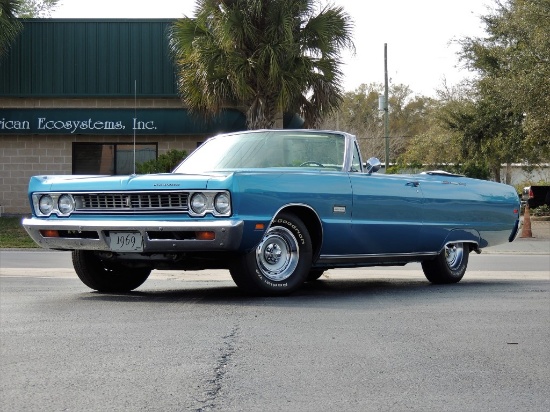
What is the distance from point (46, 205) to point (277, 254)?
2.24 meters

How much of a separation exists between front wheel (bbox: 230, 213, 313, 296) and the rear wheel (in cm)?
147

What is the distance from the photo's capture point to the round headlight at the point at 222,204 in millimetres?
8953

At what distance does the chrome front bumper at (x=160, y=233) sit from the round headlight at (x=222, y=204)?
12cm

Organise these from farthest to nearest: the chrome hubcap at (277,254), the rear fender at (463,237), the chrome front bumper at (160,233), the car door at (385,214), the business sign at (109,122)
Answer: the business sign at (109,122)
the rear fender at (463,237)
the car door at (385,214)
the chrome hubcap at (277,254)
the chrome front bumper at (160,233)

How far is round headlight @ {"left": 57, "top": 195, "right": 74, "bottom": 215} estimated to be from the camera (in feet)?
31.6

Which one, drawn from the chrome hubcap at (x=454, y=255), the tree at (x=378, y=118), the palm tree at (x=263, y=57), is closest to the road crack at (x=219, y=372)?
the chrome hubcap at (x=454, y=255)

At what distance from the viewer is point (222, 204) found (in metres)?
8.96

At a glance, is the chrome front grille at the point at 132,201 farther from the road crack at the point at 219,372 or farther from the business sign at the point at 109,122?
the business sign at the point at 109,122

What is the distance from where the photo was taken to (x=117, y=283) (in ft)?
33.8

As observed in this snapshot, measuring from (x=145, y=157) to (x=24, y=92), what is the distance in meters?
3.80

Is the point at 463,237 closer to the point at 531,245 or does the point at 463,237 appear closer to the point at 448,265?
the point at 448,265

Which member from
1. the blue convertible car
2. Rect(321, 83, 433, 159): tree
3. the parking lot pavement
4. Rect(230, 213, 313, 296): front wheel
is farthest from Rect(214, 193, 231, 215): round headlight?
Rect(321, 83, 433, 159): tree

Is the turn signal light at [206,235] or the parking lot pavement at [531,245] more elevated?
the turn signal light at [206,235]

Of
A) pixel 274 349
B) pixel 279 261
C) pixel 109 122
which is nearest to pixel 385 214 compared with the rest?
pixel 279 261
